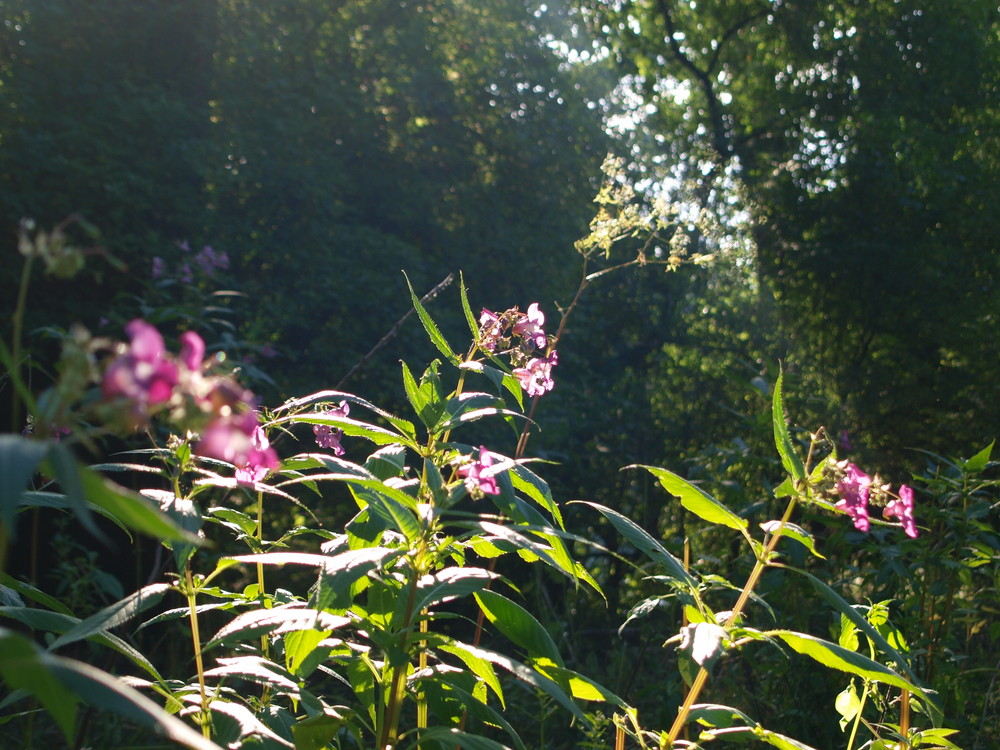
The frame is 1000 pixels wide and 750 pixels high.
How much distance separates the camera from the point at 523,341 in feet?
4.76

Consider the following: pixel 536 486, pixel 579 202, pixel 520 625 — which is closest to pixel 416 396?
pixel 536 486

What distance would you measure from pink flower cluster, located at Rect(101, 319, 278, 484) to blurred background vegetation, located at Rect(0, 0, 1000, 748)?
2.53 metres

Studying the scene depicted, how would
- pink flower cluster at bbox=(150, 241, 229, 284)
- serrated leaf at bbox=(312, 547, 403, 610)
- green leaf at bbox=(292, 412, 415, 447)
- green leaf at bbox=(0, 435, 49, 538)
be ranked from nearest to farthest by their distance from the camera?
green leaf at bbox=(0, 435, 49, 538) → serrated leaf at bbox=(312, 547, 403, 610) → green leaf at bbox=(292, 412, 415, 447) → pink flower cluster at bbox=(150, 241, 229, 284)

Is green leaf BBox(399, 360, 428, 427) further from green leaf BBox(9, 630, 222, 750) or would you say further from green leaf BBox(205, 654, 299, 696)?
green leaf BBox(9, 630, 222, 750)

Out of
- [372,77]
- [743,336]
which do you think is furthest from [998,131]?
[372,77]

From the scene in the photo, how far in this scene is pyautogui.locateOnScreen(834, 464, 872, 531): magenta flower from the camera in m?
1.17

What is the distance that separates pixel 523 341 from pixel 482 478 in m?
0.47

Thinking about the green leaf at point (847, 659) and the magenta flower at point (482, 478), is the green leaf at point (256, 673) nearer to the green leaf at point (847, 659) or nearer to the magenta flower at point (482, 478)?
the magenta flower at point (482, 478)

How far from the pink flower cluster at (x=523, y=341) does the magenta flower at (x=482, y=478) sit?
1.02ft

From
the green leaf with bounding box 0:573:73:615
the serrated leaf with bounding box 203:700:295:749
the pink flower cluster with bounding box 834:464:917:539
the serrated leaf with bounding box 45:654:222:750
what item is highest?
the serrated leaf with bounding box 45:654:222:750

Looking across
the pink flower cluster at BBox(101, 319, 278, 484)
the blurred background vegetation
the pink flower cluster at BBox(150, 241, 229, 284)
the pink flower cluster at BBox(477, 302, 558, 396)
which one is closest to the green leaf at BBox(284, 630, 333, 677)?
the pink flower cluster at BBox(477, 302, 558, 396)

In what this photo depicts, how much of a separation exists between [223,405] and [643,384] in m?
5.67

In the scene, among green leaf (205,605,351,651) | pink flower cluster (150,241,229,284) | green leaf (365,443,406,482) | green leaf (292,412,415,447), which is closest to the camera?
green leaf (205,605,351,651)

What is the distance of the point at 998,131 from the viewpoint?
6984mm
